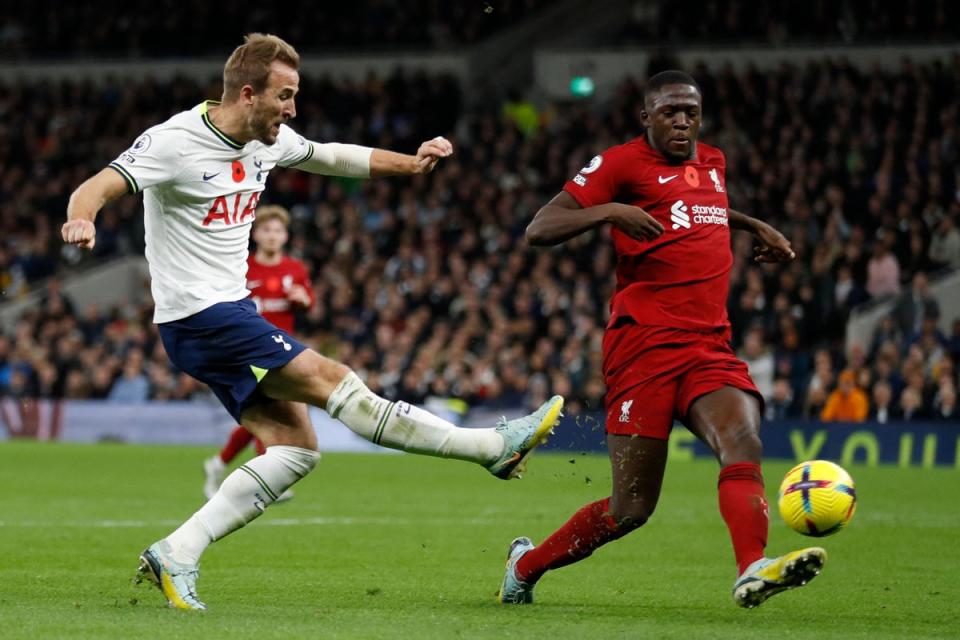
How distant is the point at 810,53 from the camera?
27.7 m

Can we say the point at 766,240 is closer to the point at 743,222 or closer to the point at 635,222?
the point at 743,222

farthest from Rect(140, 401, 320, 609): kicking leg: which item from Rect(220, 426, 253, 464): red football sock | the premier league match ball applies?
Rect(220, 426, 253, 464): red football sock

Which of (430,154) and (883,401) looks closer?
(430,154)

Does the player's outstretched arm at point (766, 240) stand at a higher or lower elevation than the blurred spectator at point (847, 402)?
higher

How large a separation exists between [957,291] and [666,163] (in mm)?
Answer: 15193

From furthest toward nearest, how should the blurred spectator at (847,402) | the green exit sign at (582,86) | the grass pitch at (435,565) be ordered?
the green exit sign at (582,86) → the blurred spectator at (847,402) → the grass pitch at (435,565)

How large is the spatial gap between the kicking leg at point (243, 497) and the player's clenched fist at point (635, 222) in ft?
5.69

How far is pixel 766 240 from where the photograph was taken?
7438mm

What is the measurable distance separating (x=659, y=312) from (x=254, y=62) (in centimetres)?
209

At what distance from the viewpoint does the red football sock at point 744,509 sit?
6340mm

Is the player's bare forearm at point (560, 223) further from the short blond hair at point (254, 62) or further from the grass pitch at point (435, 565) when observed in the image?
the grass pitch at point (435, 565)

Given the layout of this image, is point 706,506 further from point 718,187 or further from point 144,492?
point 718,187

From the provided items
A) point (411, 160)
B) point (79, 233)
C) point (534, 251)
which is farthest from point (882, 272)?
point (79, 233)

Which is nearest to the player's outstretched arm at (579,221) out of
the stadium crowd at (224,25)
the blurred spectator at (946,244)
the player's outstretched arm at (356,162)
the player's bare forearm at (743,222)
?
the player's outstretched arm at (356,162)
